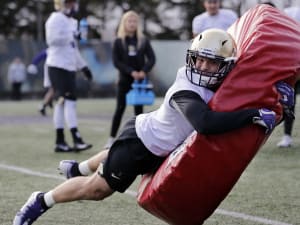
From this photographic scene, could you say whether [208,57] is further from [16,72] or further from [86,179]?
[16,72]

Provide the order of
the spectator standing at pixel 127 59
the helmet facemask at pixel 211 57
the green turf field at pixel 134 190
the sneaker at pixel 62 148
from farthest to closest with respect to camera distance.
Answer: the spectator standing at pixel 127 59 < the sneaker at pixel 62 148 < the green turf field at pixel 134 190 < the helmet facemask at pixel 211 57

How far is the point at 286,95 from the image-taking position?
4.08 meters

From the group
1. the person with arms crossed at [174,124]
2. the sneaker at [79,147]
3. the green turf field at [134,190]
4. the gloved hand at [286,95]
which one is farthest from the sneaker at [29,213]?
the sneaker at [79,147]

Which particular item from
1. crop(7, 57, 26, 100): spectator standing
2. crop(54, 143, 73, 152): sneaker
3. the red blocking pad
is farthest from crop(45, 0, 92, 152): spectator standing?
crop(7, 57, 26, 100): spectator standing

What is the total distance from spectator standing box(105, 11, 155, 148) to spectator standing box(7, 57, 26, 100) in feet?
58.0

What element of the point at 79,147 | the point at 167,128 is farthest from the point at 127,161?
the point at 79,147

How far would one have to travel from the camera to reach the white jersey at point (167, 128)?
13.7 ft

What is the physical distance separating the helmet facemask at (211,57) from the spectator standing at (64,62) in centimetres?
475

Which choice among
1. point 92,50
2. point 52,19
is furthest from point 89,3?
point 52,19

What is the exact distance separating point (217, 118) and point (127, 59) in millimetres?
5454

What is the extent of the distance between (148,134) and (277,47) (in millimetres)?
872

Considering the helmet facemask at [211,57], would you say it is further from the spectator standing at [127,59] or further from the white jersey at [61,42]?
the spectator standing at [127,59]

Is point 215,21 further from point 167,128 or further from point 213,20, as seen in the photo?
point 167,128

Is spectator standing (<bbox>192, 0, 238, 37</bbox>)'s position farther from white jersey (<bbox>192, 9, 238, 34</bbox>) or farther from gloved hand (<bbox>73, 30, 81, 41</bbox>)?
gloved hand (<bbox>73, 30, 81, 41</bbox>)
